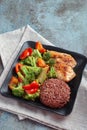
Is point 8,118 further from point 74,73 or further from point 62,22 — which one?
point 62,22

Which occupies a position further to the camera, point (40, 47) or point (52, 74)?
point (40, 47)

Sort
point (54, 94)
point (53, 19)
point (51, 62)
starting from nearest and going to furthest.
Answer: point (54, 94) → point (51, 62) → point (53, 19)

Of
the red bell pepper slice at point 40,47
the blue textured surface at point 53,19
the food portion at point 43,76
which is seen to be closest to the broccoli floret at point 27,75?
the food portion at point 43,76

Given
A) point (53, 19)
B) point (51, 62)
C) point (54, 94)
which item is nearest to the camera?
point (54, 94)

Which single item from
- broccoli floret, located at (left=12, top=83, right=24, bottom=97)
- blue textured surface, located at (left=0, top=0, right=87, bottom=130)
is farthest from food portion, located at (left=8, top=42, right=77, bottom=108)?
blue textured surface, located at (left=0, top=0, right=87, bottom=130)

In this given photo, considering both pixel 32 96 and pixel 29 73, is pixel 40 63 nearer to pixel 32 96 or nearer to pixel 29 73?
pixel 29 73

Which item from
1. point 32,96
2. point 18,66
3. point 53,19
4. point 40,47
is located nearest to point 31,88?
point 32,96

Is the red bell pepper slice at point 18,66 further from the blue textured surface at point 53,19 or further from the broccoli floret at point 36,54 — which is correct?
the blue textured surface at point 53,19
